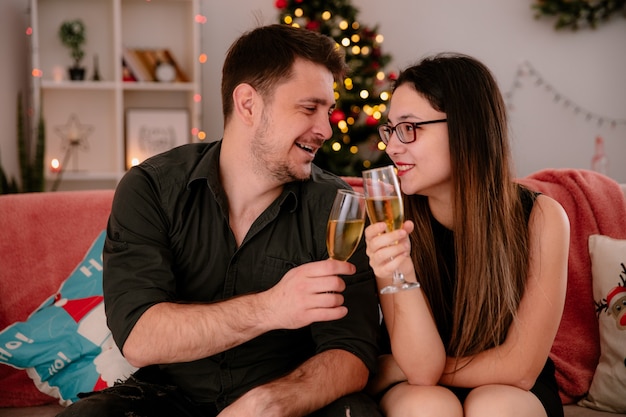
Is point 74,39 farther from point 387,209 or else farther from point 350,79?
point 387,209

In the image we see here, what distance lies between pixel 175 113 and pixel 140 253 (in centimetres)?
302

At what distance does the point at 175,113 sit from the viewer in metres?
4.55

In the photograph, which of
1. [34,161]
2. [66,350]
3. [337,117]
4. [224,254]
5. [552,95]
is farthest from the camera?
[552,95]

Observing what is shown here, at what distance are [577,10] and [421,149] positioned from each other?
13.2 ft

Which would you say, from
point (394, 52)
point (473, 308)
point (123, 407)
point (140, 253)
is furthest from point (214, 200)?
point (394, 52)

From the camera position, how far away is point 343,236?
1363 millimetres

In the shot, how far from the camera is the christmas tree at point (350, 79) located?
14.1 feet

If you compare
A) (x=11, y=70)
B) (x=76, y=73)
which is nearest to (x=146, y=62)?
(x=76, y=73)

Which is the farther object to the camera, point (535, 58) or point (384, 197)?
point (535, 58)

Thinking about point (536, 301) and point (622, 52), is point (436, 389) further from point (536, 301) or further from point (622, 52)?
point (622, 52)

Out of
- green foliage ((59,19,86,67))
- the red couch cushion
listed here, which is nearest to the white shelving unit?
green foliage ((59,19,86,67))

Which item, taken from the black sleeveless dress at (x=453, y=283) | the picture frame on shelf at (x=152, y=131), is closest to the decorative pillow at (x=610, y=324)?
the black sleeveless dress at (x=453, y=283)

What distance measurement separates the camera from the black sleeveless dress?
5.64 feet

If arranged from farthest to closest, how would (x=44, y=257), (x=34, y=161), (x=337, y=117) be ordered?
(x=337, y=117) → (x=34, y=161) → (x=44, y=257)
